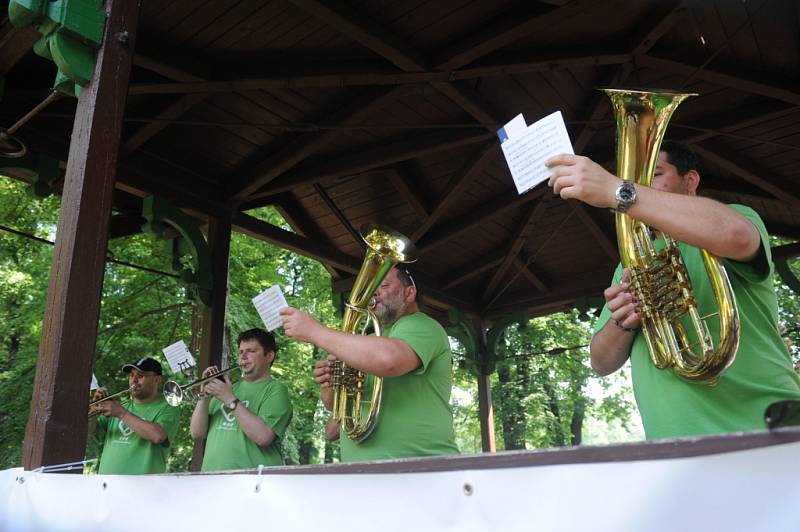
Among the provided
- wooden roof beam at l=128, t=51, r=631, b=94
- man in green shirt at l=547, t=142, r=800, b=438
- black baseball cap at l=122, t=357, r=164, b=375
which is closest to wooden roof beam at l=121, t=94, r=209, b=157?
wooden roof beam at l=128, t=51, r=631, b=94

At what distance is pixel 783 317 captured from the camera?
13172mm

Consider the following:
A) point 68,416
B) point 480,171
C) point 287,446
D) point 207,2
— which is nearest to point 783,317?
point 480,171

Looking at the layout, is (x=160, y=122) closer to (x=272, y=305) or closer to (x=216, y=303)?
(x=216, y=303)

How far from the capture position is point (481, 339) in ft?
29.6

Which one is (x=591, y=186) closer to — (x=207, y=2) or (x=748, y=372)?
(x=748, y=372)

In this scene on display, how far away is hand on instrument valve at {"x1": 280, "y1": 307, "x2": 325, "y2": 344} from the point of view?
2611 mm

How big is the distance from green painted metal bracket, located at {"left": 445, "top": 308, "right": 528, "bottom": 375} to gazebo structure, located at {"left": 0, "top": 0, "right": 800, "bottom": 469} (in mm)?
1862

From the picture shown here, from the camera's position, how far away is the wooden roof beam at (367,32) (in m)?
3.95

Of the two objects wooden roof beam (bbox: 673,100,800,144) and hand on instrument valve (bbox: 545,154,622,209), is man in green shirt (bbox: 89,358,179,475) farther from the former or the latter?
wooden roof beam (bbox: 673,100,800,144)

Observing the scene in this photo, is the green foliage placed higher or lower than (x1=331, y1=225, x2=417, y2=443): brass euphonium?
higher

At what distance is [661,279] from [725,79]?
3.42 meters

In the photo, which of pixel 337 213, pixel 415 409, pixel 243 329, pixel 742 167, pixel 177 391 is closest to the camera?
pixel 415 409

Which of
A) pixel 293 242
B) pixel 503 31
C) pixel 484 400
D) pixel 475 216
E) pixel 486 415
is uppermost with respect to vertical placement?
pixel 475 216

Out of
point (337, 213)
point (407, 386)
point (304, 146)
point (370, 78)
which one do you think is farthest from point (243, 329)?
point (407, 386)
